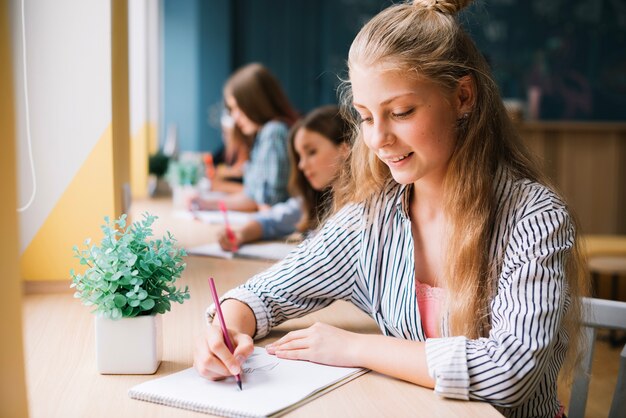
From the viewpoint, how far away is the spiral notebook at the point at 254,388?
932 millimetres

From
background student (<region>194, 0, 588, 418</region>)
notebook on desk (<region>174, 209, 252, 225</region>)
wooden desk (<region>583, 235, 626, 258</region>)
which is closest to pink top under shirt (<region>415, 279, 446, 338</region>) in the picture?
background student (<region>194, 0, 588, 418</region>)

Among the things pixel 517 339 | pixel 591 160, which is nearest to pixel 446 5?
pixel 517 339

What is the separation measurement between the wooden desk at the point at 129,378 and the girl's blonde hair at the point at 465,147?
0.21 meters

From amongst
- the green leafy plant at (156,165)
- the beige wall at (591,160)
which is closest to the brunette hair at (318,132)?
the green leafy plant at (156,165)

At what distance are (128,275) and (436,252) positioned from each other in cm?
51

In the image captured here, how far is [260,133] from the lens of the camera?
336 cm

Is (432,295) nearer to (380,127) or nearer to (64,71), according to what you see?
(380,127)

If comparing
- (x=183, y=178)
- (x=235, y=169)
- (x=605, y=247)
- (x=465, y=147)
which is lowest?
(x=605, y=247)

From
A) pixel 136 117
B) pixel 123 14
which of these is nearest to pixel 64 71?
pixel 123 14

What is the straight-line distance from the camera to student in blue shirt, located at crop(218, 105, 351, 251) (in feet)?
8.02

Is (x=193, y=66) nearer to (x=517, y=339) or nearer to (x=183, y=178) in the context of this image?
(x=183, y=178)

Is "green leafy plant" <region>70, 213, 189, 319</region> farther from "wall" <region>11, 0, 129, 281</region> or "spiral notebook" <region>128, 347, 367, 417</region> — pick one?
"wall" <region>11, 0, 129, 281</region>

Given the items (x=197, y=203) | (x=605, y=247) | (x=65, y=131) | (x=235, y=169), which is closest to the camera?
(x=65, y=131)

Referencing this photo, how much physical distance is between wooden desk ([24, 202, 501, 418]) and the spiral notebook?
0.04ft
